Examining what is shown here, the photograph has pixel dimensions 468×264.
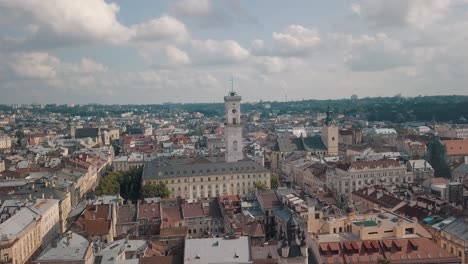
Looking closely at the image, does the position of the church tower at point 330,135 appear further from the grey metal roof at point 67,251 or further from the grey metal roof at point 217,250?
the grey metal roof at point 67,251

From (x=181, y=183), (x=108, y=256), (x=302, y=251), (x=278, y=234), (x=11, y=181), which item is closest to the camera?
(x=302, y=251)

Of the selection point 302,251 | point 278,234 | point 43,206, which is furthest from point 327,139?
point 302,251

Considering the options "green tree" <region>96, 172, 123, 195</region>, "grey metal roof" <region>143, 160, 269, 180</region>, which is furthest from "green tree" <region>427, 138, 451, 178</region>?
"green tree" <region>96, 172, 123, 195</region>

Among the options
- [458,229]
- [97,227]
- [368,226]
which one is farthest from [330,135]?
[97,227]

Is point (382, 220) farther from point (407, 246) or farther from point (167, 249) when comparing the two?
point (167, 249)

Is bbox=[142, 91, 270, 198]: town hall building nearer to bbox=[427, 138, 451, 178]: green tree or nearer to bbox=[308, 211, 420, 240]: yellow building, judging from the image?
bbox=[427, 138, 451, 178]: green tree

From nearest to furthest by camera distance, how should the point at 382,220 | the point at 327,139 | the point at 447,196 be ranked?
the point at 382,220 → the point at 447,196 → the point at 327,139

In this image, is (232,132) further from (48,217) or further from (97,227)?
(97,227)
